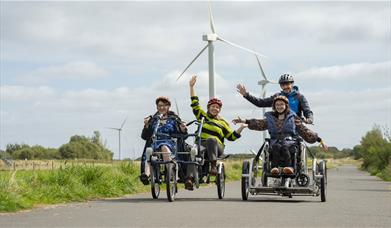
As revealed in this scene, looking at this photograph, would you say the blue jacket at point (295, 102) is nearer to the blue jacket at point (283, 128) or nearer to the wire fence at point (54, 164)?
the blue jacket at point (283, 128)

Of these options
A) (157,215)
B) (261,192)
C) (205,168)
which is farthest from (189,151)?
(157,215)

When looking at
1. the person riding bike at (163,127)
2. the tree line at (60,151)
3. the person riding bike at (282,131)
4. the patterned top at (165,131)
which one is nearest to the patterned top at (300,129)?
the person riding bike at (282,131)

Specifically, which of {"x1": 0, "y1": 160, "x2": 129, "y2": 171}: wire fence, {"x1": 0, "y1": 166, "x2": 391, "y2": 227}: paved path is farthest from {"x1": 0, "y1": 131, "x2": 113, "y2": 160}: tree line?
{"x1": 0, "y1": 166, "x2": 391, "y2": 227}: paved path

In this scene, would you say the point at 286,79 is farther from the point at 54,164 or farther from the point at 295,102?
the point at 54,164

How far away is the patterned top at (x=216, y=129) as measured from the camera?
582 inches

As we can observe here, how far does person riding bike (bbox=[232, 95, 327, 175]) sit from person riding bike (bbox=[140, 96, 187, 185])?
1.06 meters

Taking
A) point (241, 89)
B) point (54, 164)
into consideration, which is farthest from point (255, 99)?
point (54, 164)

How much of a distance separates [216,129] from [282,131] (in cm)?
135

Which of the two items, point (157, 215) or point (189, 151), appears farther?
point (189, 151)

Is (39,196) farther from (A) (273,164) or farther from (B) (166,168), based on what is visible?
(A) (273,164)

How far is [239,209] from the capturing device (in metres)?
11.6

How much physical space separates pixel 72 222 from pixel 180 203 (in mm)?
3767

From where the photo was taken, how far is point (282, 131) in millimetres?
14016

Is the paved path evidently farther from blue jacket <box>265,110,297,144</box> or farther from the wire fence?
the wire fence
